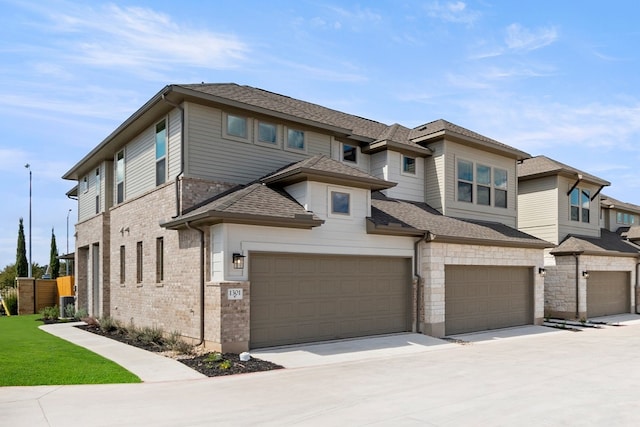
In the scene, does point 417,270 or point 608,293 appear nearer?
point 417,270

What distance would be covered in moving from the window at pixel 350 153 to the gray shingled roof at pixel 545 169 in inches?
382

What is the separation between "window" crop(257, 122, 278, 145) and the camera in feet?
49.4

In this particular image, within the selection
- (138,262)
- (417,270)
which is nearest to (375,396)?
(417,270)

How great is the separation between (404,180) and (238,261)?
369 inches

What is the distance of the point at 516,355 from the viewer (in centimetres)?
1244

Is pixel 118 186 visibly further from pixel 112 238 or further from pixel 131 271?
pixel 131 271

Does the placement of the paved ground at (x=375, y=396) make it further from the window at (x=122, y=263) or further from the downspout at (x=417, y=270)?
the window at (x=122, y=263)

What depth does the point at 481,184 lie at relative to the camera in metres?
20.2

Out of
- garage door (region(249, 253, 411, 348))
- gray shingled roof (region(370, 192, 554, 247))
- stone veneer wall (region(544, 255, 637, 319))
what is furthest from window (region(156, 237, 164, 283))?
stone veneer wall (region(544, 255, 637, 319))

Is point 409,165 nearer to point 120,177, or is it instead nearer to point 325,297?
point 325,297

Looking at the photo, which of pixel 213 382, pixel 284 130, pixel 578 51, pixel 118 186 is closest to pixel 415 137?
pixel 284 130

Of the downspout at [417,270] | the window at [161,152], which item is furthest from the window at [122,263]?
the downspout at [417,270]

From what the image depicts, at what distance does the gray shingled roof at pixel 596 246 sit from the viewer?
2162 centimetres

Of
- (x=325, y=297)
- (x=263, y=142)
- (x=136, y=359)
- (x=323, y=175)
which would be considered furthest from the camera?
(x=263, y=142)
